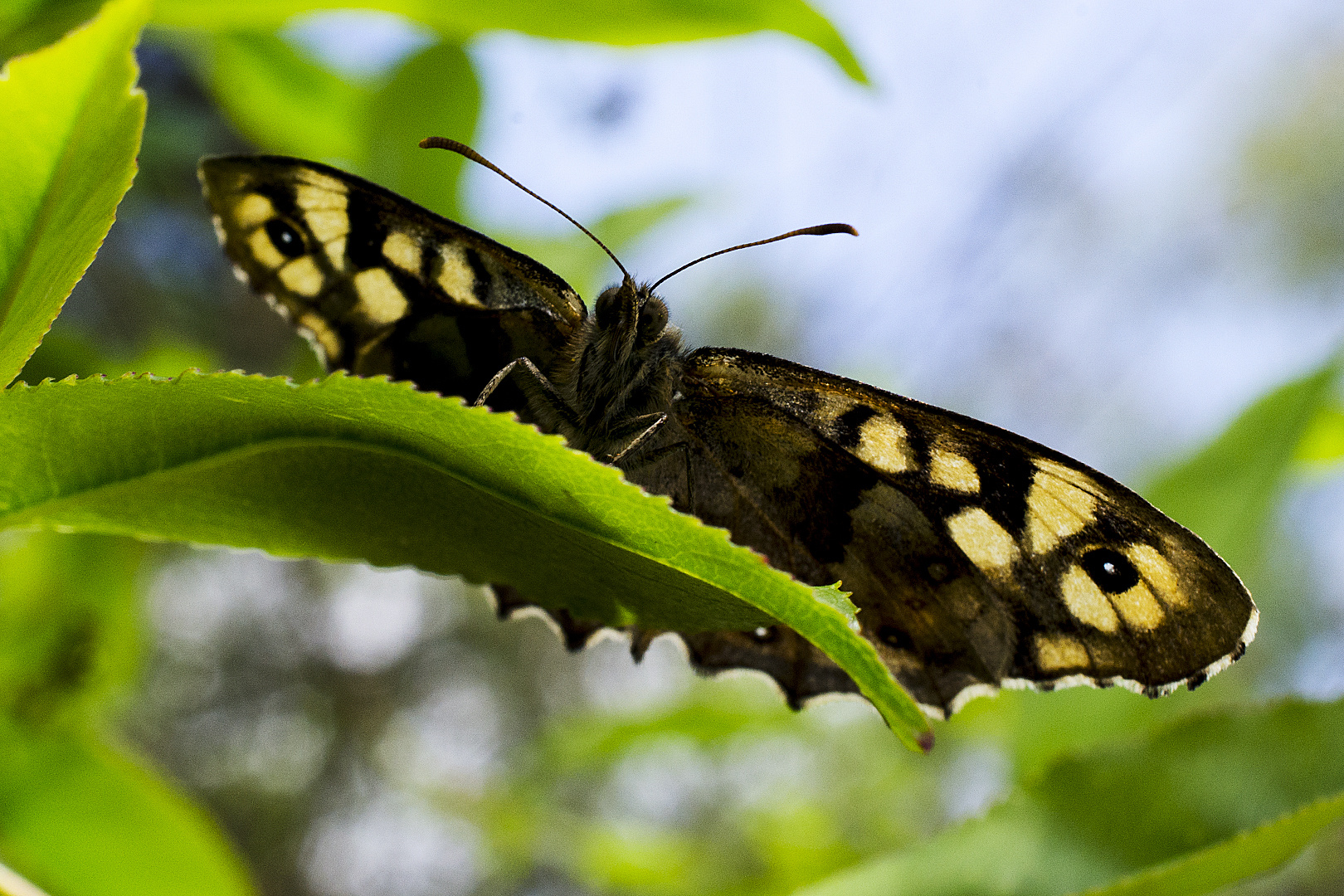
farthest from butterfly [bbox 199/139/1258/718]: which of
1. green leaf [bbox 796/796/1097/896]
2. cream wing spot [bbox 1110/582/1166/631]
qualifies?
green leaf [bbox 796/796/1097/896]

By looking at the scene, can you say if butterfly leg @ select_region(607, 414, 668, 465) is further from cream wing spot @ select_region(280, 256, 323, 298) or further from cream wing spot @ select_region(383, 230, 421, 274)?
cream wing spot @ select_region(280, 256, 323, 298)

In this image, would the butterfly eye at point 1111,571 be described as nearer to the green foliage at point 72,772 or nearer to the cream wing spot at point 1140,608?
the cream wing spot at point 1140,608

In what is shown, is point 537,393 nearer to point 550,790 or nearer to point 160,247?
point 550,790

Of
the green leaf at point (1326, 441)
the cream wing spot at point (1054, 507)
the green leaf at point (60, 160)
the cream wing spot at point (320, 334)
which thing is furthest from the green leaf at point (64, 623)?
the green leaf at point (1326, 441)

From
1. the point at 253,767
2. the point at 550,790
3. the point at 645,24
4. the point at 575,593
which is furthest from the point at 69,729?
the point at 253,767

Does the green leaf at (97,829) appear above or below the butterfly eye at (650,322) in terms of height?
below
